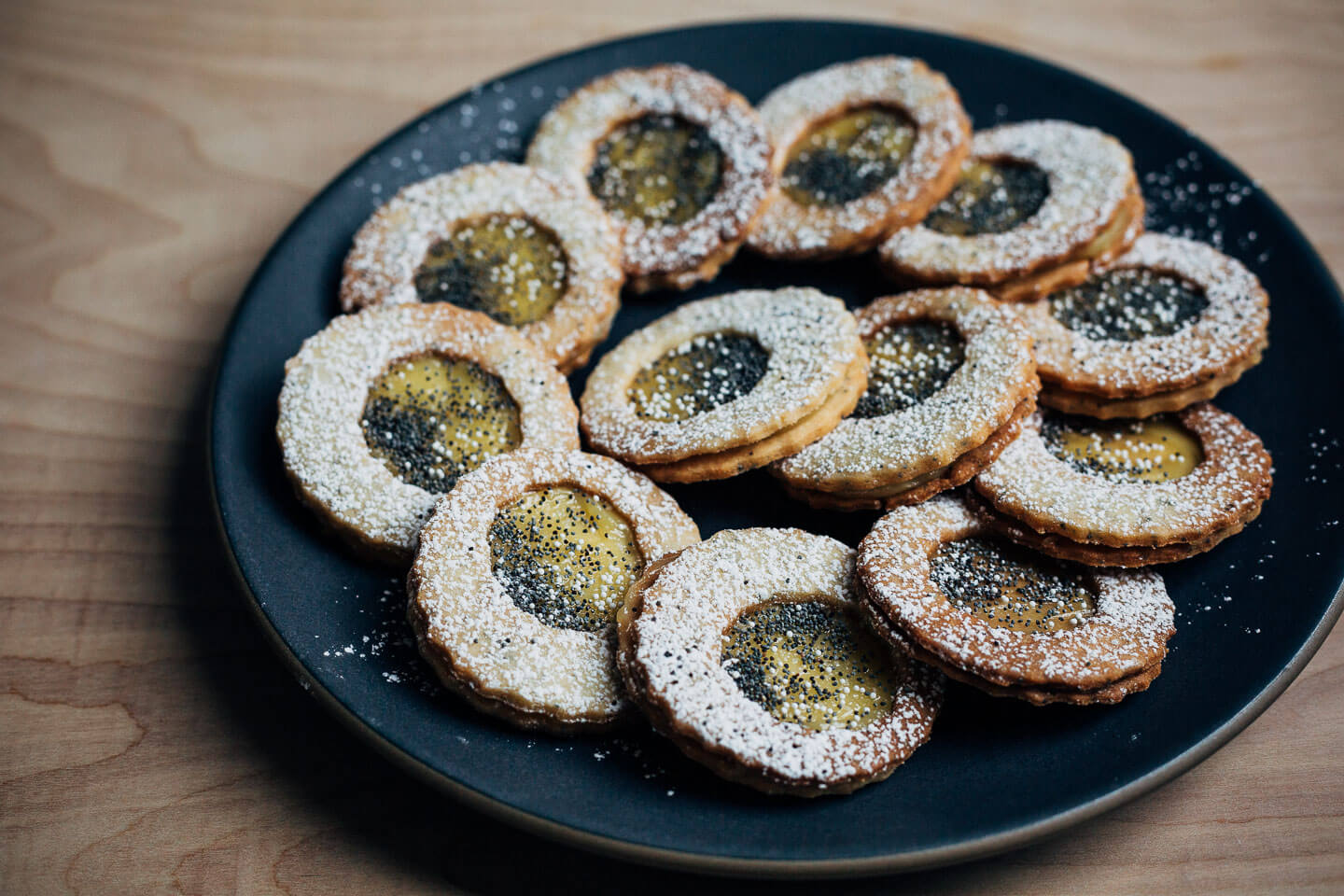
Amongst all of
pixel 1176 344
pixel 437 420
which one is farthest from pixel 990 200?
pixel 437 420

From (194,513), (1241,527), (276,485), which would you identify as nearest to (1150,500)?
(1241,527)

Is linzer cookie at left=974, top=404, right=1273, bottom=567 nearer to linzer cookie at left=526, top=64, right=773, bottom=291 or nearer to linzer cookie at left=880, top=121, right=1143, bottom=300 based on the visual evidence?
linzer cookie at left=880, top=121, right=1143, bottom=300

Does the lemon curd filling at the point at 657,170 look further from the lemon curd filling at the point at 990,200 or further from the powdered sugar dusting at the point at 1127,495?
the powdered sugar dusting at the point at 1127,495

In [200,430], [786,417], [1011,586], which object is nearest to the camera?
[1011,586]

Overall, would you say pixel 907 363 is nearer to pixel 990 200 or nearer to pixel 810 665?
pixel 990 200

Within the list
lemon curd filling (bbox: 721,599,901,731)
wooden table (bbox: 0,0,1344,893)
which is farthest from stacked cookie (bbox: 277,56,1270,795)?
wooden table (bbox: 0,0,1344,893)

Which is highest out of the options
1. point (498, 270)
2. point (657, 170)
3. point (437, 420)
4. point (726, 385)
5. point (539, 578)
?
point (657, 170)

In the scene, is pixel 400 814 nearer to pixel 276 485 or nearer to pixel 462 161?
pixel 276 485

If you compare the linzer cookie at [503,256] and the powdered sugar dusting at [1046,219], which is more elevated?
the powdered sugar dusting at [1046,219]

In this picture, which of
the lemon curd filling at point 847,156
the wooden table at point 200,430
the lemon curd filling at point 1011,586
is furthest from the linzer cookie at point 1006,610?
the lemon curd filling at point 847,156
